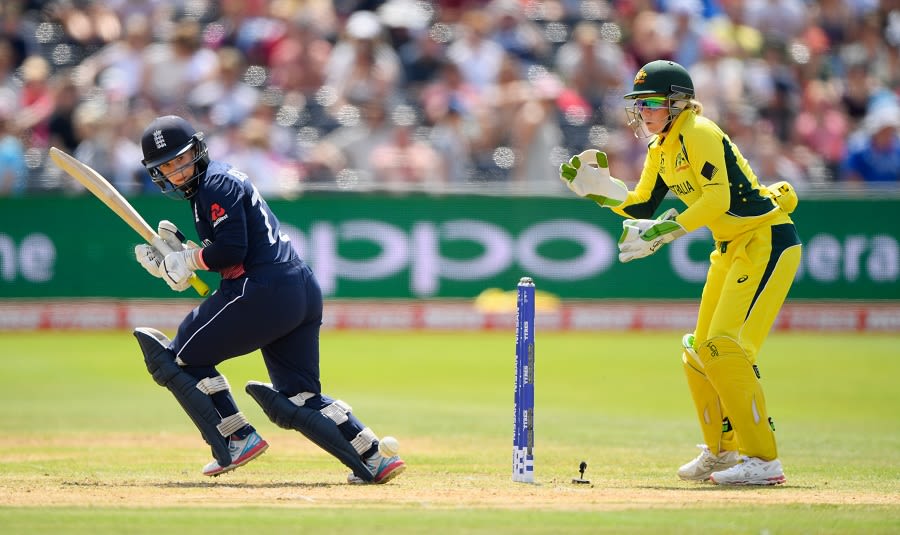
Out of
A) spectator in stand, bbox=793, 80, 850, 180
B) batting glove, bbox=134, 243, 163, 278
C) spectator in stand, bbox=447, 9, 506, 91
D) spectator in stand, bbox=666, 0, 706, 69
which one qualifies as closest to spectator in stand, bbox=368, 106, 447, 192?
spectator in stand, bbox=447, 9, 506, 91

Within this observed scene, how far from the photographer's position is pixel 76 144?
1886cm

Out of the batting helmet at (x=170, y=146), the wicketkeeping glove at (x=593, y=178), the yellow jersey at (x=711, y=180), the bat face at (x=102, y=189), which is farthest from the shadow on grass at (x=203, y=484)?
the yellow jersey at (x=711, y=180)

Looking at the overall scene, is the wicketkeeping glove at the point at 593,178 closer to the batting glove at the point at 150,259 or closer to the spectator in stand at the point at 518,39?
the batting glove at the point at 150,259

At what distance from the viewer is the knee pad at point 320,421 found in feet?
26.5

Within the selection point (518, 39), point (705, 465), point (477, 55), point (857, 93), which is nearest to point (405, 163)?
point (477, 55)

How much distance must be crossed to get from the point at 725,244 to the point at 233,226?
3.02 metres

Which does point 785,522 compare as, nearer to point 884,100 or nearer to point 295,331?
point 295,331

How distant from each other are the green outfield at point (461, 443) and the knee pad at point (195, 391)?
282 millimetres

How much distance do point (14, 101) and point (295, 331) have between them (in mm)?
12668

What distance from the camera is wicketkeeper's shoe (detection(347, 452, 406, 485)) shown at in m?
8.10

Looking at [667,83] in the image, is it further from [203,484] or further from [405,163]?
[405,163]

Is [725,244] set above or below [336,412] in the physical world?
above

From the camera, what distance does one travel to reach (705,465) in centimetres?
857

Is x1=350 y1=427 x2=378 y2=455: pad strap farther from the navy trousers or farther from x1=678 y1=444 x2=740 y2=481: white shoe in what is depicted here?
x1=678 y1=444 x2=740 y2=481: white shoe
